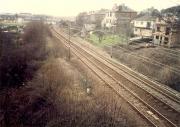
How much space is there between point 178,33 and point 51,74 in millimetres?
29399

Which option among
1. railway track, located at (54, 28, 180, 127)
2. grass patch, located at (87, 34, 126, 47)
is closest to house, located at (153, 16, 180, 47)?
grass patch, located at (87, 34, 126, 47)

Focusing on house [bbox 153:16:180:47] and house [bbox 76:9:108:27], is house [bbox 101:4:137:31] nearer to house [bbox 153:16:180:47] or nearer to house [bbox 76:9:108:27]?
house [bbox 76:9:108:27]

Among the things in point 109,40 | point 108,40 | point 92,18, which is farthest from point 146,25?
point 92,18

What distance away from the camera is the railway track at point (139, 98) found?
16870 millimetres

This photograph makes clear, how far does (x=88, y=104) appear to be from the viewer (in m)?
18.3

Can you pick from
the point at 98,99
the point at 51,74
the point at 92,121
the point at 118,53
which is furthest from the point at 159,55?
the point at 92,121

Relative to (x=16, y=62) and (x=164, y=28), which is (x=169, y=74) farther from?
(x=164, y=28)

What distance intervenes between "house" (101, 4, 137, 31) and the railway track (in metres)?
42.9

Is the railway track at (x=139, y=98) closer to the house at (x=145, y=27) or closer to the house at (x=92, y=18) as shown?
the house at (x=145, y=27)

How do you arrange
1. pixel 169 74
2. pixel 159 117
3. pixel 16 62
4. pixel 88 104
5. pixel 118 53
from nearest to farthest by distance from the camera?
pixel 159 117, pixel 88 104, pixel 169 74, pixel 16 62, pixel 118 53

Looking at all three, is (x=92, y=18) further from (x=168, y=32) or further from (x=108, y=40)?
(x=168, y=32)

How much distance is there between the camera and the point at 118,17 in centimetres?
7700

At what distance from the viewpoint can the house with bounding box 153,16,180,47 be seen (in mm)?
46781

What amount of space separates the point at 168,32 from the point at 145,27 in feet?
38.5
